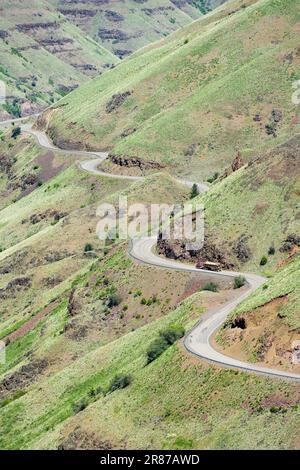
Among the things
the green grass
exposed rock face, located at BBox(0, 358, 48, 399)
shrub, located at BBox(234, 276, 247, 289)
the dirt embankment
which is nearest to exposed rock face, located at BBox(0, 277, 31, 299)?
exposed rock face, located at BBox(0, 358, 48, 399)

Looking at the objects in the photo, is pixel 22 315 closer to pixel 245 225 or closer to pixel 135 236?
pixel 135 236

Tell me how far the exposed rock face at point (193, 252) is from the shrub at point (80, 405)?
2663 centimetres

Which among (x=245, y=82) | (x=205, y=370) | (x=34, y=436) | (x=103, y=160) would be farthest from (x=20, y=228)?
(x=205, y=370)

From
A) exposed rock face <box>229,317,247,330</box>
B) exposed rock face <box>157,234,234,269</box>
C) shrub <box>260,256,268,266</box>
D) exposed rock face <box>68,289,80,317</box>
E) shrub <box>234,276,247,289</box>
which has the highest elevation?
exposed rock face <box>229,317,247,330</box>

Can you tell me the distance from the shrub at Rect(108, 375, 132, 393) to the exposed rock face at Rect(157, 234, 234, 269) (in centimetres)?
2713

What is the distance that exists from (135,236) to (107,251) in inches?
185

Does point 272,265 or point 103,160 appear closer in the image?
point 272,265

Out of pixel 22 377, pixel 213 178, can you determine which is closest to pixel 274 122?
pixel 213 178

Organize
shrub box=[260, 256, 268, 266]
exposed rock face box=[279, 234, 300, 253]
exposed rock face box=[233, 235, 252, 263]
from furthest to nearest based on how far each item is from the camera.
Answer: exposed rock face box=[233, 235, 252, 263] < shrub box=[260, 256, 268, 266] < exposed rock face box=[279, 234, 300, 253]

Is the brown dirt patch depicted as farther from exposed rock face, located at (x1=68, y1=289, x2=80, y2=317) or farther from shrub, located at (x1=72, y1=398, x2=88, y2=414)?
shrub, located at (x1=72, y1=398, x2=88, y2=414)

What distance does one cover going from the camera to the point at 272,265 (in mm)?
117812

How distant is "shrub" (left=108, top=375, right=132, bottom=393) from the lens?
306 ft

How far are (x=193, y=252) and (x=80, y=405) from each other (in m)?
30.8

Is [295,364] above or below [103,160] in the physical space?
above
